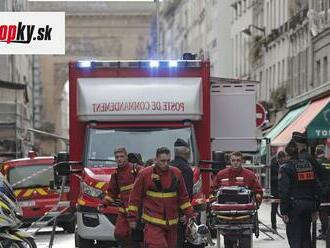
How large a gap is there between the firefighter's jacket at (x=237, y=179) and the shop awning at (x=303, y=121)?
48.0ft

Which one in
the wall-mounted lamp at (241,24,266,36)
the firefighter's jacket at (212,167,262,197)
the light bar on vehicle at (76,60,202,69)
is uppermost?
the wall-mounted lamp at (241,24,266,36)

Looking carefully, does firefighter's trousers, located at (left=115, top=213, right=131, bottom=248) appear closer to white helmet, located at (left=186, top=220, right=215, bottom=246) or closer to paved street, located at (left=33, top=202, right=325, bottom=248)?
white helmet, located at (left=186, top=220, right=215, bottom=246)

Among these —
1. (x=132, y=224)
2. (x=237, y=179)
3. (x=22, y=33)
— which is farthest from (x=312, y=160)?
(x=22, y=33)

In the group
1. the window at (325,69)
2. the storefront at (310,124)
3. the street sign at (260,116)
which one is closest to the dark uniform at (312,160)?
the street sign at (260,116)

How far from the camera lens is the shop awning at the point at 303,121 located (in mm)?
33406

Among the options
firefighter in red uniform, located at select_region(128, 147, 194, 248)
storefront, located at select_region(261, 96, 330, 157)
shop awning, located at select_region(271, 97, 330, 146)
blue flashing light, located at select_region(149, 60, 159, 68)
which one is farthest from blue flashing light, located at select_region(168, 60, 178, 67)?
shop awning, located at select_region(271, 97, 330, 146)

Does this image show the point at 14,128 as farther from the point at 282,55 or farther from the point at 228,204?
the point at 228,204

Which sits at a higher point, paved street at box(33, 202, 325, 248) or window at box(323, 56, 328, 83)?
window at box(323, 56, 328, 83)

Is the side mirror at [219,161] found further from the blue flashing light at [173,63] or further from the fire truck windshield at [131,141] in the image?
the blue flashing light at [173,63]

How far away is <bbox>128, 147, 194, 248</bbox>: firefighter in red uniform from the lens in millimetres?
13609

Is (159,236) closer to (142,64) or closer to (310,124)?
(142,64)

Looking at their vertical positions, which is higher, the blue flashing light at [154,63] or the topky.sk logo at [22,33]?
the topky.sk logo at [22,33]

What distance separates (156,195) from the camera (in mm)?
13648

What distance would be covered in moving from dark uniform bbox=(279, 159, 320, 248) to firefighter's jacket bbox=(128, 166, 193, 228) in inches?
90.0
